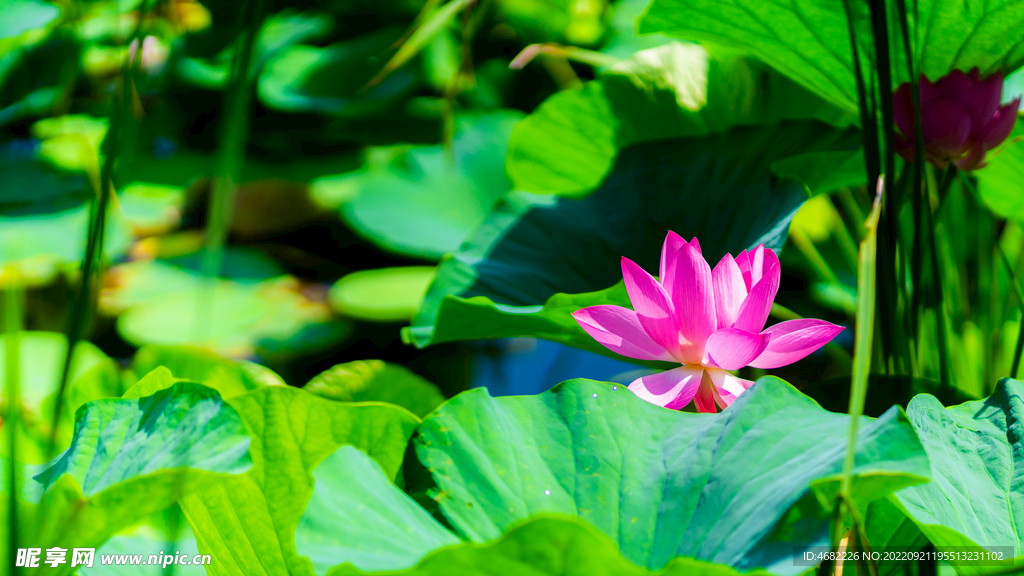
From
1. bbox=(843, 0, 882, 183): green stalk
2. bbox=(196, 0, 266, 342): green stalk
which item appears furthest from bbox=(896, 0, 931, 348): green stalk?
bbox=(196, 0, 266, 342): green stalk

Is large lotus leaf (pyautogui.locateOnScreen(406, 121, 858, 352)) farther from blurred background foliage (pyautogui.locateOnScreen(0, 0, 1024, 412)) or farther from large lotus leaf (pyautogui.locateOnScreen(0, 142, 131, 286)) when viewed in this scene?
large lotus leaf (pyautogui.locateOnScreen(0, 142, 131, 286))

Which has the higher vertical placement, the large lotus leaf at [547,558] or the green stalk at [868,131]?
the green stalk at [868,131]

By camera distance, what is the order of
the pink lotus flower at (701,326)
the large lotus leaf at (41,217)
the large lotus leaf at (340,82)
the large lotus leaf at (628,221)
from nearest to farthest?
the pink lotus flower at (701,326) → the large lotus leaf at (628,221) → the large lotus leaf at (41,217) → the large lotus leaf at (340,82)

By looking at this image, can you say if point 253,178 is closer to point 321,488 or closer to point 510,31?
point 510,31

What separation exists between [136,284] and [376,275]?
0.61 metres

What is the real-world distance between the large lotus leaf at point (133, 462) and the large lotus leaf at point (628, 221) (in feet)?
0.76

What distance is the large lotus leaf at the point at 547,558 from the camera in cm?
28

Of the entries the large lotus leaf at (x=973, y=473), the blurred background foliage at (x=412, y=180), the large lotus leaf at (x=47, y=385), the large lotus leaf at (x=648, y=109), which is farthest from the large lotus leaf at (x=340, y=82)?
the large lotus leaf at (x=973, y=473)

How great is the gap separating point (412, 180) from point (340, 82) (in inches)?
19.7

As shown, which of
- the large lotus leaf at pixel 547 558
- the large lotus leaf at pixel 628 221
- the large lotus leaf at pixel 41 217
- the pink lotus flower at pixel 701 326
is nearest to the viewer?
the large lotus leaf at pixel 547 558

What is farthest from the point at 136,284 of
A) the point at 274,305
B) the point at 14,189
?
the point at 14,189

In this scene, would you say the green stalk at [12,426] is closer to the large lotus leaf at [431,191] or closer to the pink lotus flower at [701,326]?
the pink lotus flower at [701,326]

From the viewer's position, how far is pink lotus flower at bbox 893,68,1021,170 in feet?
1.74

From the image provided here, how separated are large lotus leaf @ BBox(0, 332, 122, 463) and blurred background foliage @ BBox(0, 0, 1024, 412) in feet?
0.34
